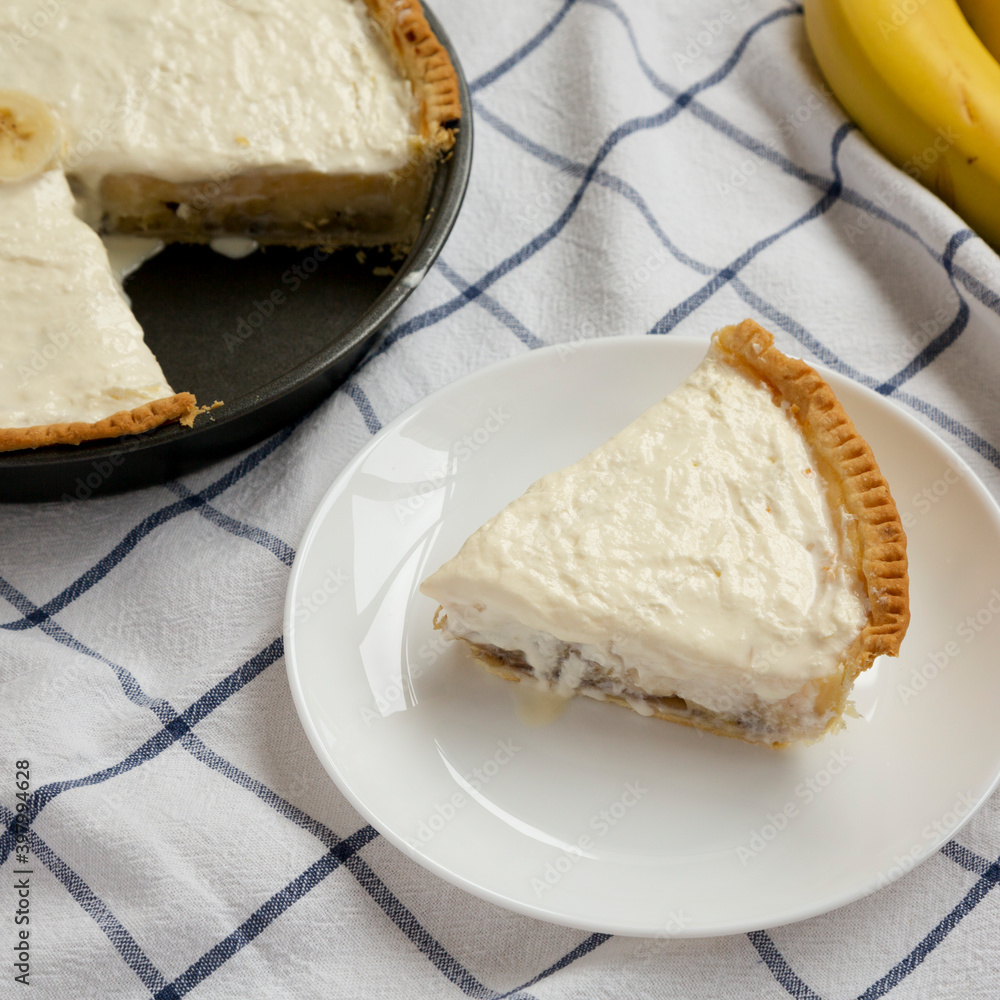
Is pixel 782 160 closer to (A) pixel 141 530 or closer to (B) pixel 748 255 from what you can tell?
(B) pixel 748 255

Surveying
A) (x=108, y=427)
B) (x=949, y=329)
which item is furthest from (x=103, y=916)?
(x=949, y=329)

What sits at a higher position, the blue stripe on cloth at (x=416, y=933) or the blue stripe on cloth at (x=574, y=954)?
the blue stripe on cloth at (x=574, y=954)

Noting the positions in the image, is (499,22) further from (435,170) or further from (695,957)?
(695,957)

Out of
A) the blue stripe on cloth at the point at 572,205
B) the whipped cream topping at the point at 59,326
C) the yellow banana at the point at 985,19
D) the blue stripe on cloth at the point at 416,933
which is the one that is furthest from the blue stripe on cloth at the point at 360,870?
the yellow banana at the point at 985,19

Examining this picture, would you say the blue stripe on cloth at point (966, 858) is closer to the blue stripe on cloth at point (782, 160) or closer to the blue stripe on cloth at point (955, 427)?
the blue stripe on cloth at point (955, 427)

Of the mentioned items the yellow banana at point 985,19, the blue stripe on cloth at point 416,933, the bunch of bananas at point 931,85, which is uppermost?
the yellow banana at point 985,19

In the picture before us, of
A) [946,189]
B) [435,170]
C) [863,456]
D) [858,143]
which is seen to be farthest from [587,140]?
[863,456]

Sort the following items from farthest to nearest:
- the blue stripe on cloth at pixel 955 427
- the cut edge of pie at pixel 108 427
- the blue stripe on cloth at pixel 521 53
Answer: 1. the blue stripe on cloth at pixel 521 53
2. the blue stripe on cloth at pixel 955 427
3. the cut edge of pie at pixel 108 427
